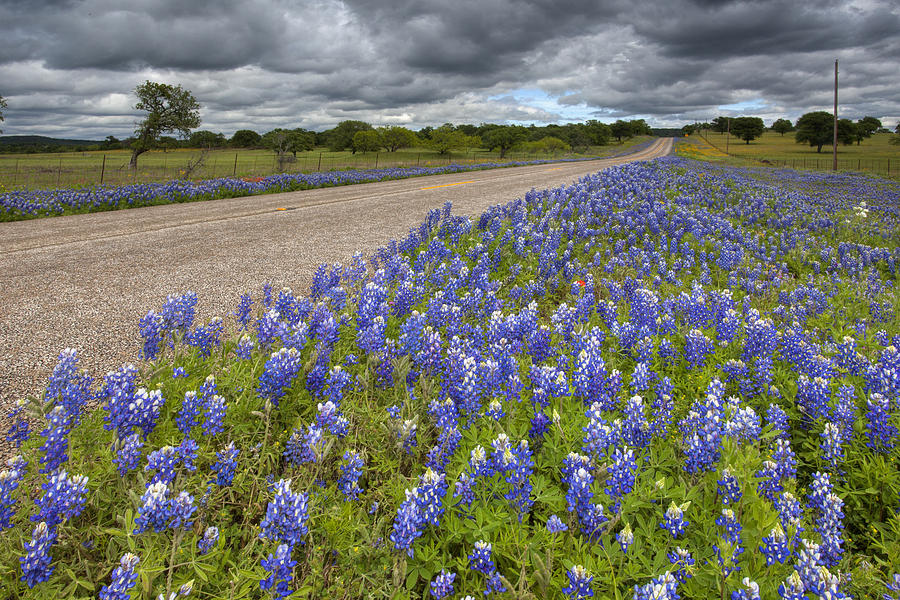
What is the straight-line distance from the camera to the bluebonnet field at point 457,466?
2014mm

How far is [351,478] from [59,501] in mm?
1267

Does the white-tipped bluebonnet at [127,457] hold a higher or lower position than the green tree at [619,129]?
lower

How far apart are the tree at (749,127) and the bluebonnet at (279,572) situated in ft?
557

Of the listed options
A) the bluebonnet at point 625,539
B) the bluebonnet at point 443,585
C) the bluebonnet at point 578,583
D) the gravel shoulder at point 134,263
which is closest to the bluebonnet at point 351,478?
the bluebonnet at point 443,585

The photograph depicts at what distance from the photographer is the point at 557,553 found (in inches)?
85.0

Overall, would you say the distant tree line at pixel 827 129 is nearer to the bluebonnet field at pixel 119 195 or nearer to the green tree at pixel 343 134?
the green tree at pixel 343 134

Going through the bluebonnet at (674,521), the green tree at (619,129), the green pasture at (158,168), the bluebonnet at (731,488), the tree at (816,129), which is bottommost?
the bluebonnet at (674,521)

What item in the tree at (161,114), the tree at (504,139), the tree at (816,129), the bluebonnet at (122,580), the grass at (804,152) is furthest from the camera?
the tree at (816,129)

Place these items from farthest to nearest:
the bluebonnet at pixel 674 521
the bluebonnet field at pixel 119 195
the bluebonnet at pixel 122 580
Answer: the bluebonnet field at pixel 119 195, the bluebonnet at pixel 674 521, the bluebonnet at pixel 122 580

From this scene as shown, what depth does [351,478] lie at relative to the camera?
2.45m

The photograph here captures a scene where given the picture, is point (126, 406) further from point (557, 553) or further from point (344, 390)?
point (557, 553)

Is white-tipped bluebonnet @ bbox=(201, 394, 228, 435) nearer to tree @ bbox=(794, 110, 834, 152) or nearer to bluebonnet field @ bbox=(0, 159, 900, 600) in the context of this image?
bluebonnet field @ bbox=(0, 159, 900, 600)

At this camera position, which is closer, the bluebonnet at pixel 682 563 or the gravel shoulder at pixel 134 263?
the bluebonnet at pixel 682 563

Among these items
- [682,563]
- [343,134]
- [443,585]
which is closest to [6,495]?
[443,585]
